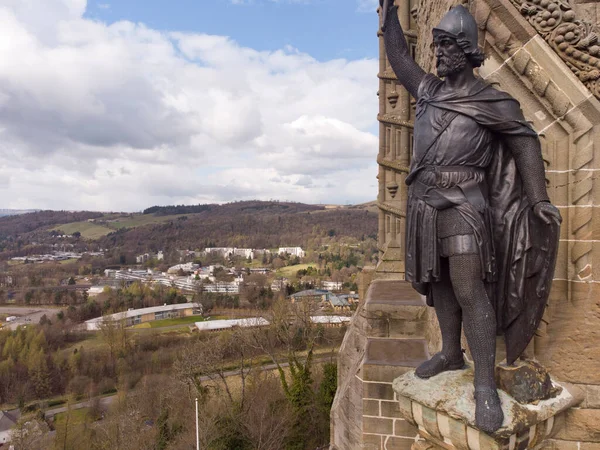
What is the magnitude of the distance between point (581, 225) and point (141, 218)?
18862cm

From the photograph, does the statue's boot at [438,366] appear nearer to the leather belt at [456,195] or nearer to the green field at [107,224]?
the leather belt at [456,195]

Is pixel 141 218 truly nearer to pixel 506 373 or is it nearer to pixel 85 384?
pixel 85 384

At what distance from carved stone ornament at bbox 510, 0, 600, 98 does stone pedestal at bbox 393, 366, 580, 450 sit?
72.1 inches

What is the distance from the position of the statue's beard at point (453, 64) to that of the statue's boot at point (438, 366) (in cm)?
170

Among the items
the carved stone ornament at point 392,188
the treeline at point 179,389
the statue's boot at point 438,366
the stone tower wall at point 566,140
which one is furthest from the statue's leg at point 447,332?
the treeline at point 179,389

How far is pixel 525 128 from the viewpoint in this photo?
7.54ft

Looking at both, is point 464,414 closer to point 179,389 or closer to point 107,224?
point 179,389

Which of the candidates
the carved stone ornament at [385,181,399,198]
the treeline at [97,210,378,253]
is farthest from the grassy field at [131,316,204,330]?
the treeline at [97,210,378,253]

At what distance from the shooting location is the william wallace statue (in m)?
2.29

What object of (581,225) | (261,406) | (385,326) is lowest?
(261,406)

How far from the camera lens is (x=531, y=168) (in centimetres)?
230

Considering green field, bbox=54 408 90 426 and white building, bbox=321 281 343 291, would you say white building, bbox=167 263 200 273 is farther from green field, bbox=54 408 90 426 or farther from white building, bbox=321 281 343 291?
green field, bbox=54 408 90 426

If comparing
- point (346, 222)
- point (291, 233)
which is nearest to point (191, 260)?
point (291, 233)

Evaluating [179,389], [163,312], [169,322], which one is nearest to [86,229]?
[163,312]
